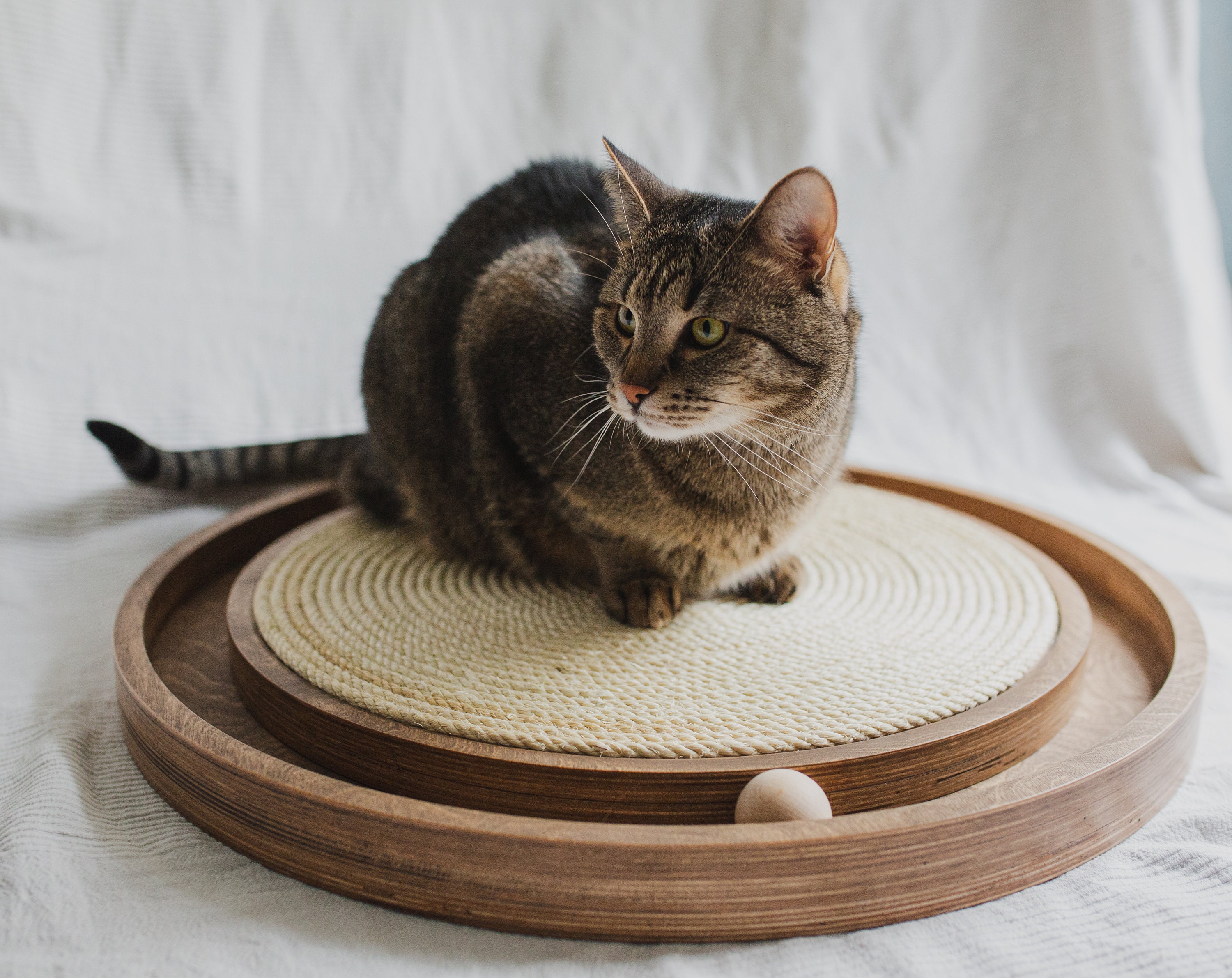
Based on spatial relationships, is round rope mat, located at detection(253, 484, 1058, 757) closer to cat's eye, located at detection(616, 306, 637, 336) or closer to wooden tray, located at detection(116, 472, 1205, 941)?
wooden tray, located at detection(116, 472, 1205, 941)

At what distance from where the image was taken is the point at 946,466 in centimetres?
233

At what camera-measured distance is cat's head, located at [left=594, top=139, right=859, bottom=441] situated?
42.8 inches

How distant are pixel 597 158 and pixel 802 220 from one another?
3.69 ft

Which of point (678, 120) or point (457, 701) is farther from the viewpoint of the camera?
point (678, 120)

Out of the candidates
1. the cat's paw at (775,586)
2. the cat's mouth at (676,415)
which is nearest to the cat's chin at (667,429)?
the cat's mouth at (676,415)

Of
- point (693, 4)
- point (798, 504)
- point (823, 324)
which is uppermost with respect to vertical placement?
point (693, 4)

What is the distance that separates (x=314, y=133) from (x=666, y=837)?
194cm

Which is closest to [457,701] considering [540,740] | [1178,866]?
[540,740]

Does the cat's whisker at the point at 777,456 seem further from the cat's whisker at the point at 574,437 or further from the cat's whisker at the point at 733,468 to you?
the cat's whisker at the point at 574,437

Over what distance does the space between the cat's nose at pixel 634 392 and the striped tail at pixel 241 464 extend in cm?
83

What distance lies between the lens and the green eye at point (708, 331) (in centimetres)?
111

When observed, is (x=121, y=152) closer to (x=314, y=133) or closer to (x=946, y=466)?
A: (x=314, y=133)

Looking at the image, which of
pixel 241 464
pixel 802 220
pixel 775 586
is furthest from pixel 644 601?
pixel 241 464

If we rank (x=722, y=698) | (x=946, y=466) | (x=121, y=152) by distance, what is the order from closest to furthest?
(x=722, y=698), (x=121, y=152), (x=946, y=466)
